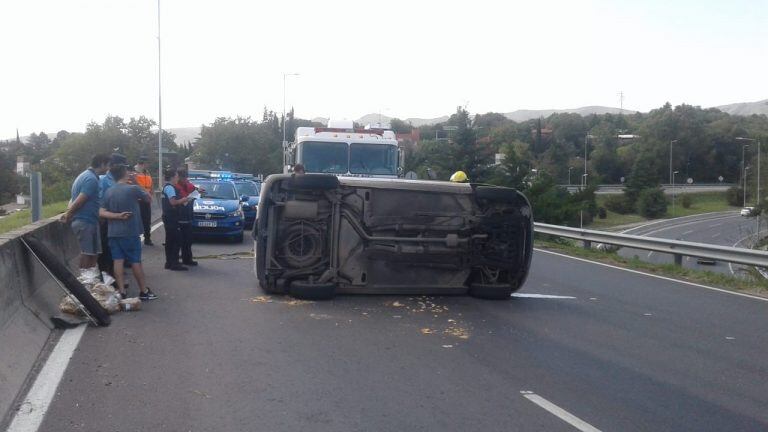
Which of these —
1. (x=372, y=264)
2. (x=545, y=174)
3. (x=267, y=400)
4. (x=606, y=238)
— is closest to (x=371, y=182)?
(x=372, y=264)

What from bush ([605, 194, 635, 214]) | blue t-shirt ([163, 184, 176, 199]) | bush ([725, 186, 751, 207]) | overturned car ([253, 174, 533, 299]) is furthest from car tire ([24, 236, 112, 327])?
bush ([725, 186, 751, 207])

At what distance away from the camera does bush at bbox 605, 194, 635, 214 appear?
47594mm

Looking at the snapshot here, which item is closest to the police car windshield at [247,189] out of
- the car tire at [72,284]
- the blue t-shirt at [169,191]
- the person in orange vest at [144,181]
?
the person in orange vest at [144,181]

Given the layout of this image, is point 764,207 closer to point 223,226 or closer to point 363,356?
point 223,226

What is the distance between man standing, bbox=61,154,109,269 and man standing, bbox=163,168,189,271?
3204mm

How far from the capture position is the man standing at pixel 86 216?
33.3 feet

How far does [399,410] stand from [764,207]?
30695 millimetres

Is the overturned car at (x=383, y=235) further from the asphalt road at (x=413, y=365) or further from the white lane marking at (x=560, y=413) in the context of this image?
the white lane marking at (x=560, y=413)

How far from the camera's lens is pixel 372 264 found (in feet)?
35.8

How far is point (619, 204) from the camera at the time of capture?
157ft

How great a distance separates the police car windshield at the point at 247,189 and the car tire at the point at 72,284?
15670mm

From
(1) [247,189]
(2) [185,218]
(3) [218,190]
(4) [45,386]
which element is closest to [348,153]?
(3) [218,190]

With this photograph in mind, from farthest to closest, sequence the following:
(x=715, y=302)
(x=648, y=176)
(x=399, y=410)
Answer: (x=648, y=176) < (x=715, y=302) < (x=399, y=410)

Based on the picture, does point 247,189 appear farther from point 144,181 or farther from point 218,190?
point 144,181
